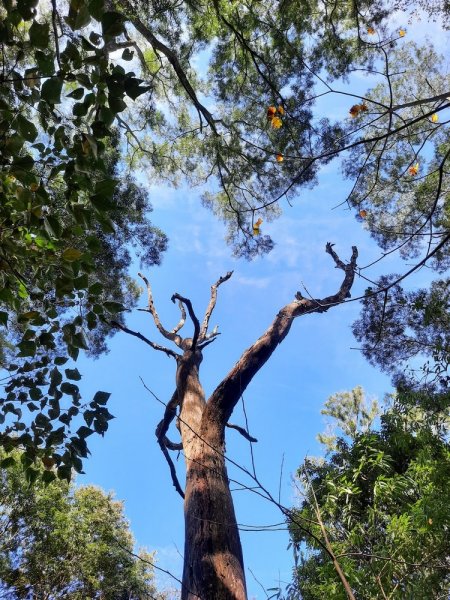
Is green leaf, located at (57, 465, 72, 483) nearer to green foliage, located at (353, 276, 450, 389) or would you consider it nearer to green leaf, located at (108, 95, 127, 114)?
green leaf, located at (108, 95, 127, 114)

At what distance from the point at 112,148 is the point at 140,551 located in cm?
822

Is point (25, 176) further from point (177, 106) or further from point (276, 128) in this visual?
point (177, 106)

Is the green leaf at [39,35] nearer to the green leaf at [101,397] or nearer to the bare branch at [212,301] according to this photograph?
the green leaf at [101,397]

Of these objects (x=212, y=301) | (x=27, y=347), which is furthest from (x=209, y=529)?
(x=212, y=301)

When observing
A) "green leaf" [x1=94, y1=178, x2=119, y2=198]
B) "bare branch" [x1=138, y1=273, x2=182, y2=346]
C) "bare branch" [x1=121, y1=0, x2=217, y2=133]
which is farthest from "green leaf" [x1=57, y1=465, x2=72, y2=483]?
"bare branch" [x1=138, y1=273, x2=182, y2=346]

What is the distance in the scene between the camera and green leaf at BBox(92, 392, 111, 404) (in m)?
1.40

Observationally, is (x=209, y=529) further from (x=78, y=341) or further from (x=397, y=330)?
(x=397, y=330)

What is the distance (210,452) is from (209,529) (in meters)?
0.60

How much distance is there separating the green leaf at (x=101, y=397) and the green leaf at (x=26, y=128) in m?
0.78

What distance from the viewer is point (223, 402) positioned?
291 centimetres

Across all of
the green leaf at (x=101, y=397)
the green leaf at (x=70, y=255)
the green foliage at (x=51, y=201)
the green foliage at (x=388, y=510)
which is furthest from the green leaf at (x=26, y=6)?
the green foliage at (x=388, y=510)

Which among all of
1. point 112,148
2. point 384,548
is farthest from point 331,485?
point 112,148

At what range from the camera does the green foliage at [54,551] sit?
733cm

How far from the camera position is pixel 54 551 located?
7.52 meters
